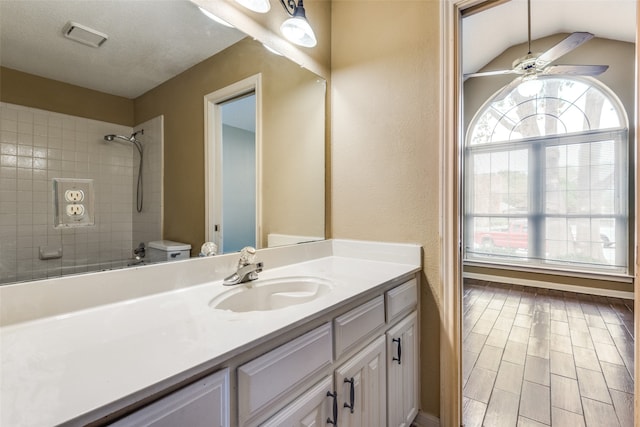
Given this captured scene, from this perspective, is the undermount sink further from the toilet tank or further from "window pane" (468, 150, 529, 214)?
"window pane" (468, 150, 529, 214)

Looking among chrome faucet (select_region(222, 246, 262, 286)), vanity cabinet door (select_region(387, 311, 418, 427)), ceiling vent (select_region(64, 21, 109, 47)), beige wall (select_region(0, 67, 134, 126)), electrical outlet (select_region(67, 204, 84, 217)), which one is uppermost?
ceiling vent (select_region(64, 21, 109, 47))

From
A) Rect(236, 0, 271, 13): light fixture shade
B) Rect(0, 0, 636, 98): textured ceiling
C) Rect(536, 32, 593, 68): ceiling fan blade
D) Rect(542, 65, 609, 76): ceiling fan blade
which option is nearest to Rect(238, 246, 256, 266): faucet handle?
Rect(0, 0, 636, 98): textured ceiling

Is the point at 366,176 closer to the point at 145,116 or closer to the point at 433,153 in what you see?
the point at 433,153

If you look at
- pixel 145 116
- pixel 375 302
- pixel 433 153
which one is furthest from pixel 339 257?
pixel 145 116

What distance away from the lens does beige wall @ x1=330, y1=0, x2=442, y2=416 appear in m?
1.40

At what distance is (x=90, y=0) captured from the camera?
847 millimetres

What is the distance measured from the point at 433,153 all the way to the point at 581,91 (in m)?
3.82

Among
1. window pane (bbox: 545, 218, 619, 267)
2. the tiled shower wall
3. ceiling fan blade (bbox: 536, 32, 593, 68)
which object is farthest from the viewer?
window pane (bbox: 545, 218, 619, 267)

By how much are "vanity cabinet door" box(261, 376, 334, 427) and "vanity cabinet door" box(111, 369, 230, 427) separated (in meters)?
0.16

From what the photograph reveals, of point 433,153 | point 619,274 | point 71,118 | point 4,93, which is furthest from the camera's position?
point 619,274

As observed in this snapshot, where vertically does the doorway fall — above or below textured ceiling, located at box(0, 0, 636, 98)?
below

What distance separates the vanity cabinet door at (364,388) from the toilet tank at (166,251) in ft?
2.24

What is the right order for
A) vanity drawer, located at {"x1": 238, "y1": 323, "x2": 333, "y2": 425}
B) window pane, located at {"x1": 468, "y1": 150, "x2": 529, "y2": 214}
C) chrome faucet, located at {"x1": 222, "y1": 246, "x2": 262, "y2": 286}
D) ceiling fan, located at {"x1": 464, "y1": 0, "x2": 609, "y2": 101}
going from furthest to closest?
window pane, located at {"x1": 468, "y1": 150, "x2": 529, "y2": 214} < ceiling fan, located at {"x1": 464, "y1": 0, "x2": 609, "y2": 101} < chrome faucet, located at {"x1": 222, "y1": 246, "x2": 262, "y2": 286} < vanity drawer, located at {"x1": 238, "y1": 323, "x2": 333, "y2": 425}

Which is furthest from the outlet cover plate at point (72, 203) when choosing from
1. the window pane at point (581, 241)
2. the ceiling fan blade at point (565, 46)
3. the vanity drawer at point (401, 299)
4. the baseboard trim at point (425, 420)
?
the window pane at point (581, 241)
